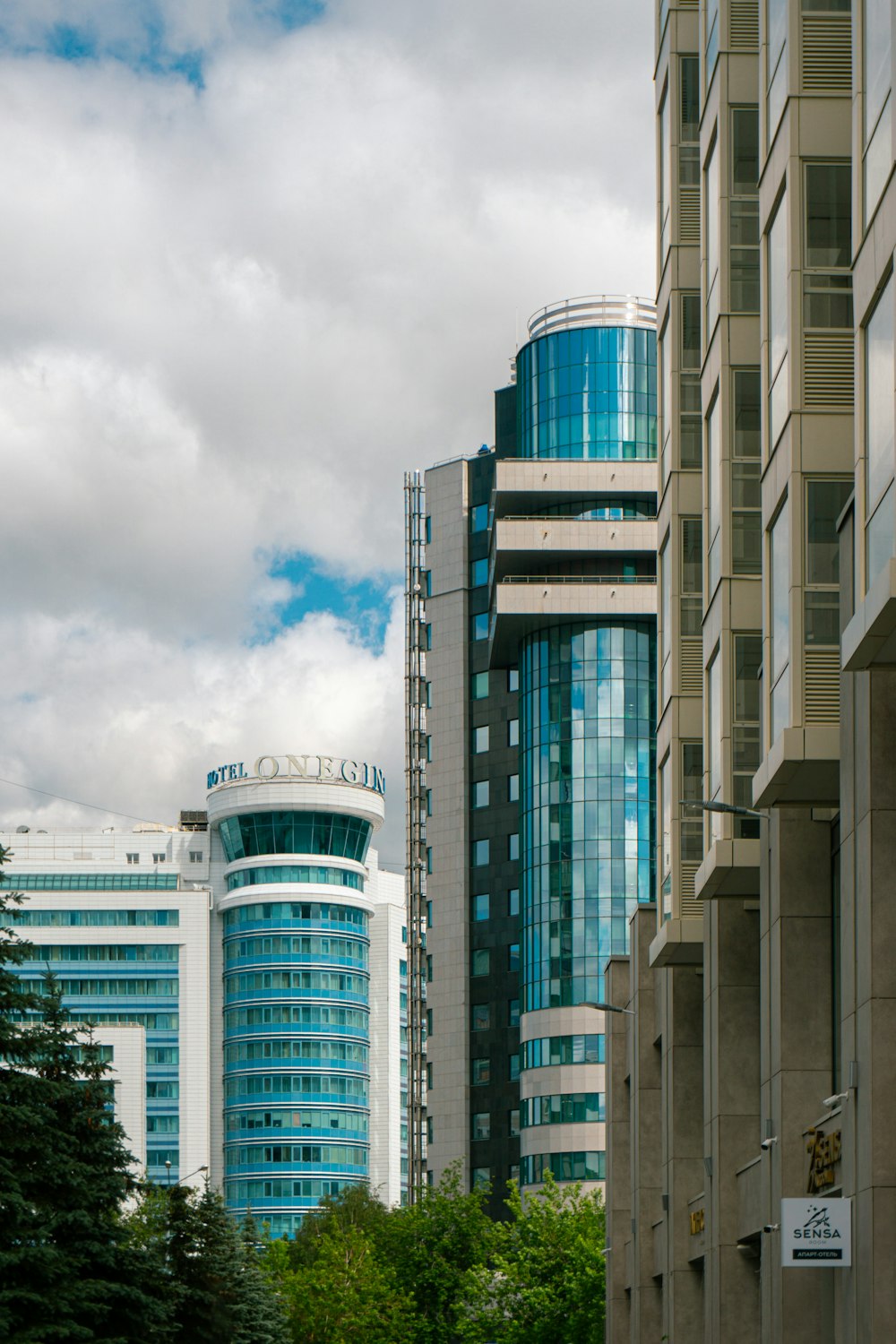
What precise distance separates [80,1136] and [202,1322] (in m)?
13.9

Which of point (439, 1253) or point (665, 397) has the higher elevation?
point (665, 397)

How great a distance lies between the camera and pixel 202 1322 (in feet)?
209

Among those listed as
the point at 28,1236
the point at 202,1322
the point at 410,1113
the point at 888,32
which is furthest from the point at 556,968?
the point at 888,32

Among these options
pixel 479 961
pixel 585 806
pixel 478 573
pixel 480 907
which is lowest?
pixel 479 961

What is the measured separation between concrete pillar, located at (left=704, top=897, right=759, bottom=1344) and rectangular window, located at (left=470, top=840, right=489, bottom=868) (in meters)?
94.9

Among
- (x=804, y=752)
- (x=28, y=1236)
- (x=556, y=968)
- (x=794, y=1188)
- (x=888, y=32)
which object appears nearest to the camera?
(x=888, y=32)

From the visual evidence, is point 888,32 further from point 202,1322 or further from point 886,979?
point 202,1322

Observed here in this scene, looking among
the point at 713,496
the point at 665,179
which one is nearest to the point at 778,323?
the point at 713,496

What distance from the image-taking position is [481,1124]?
131 m

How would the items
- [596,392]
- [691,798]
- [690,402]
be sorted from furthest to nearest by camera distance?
[596,392], [690,402], [691,798]

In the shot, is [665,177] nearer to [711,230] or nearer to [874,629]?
[711,230]

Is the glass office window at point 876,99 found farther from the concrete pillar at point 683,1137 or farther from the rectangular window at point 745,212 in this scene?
the concrete pillar at point 683,1137

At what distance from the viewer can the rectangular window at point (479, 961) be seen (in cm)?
13400

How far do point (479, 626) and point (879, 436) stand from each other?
113989 millimetres
